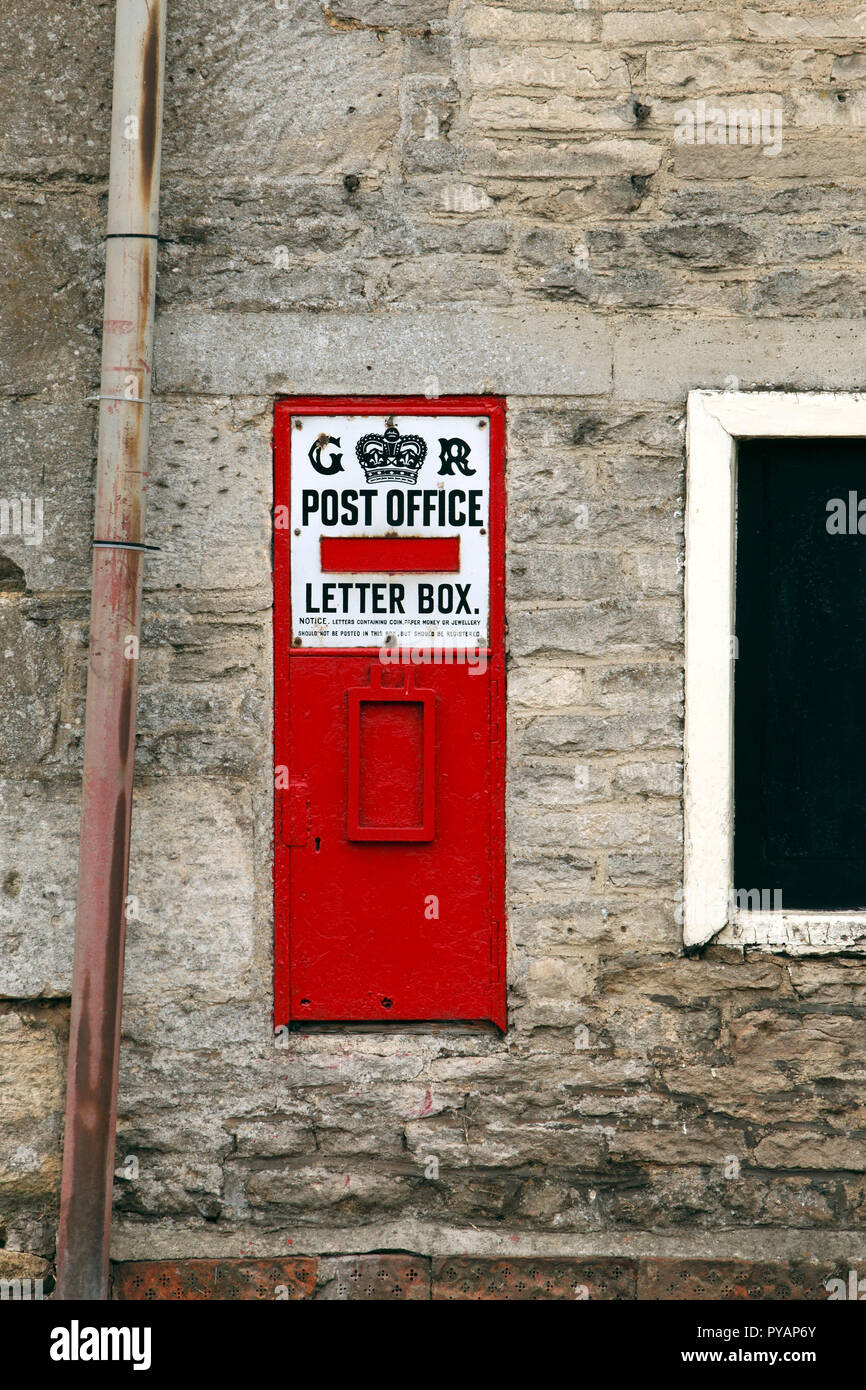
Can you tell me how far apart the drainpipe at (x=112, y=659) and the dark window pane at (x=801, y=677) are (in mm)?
1590

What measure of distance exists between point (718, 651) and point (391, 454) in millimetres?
997

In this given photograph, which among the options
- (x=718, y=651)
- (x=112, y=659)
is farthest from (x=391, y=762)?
(x=718, y=651)

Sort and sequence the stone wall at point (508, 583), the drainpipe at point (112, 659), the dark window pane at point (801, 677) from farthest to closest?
the dark window pane at point (801, 677)
the stone wall at point (508, 583)
the drainpipe at point (112, 659)

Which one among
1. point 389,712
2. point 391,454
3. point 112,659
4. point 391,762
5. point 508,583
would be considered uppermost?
point 391,454

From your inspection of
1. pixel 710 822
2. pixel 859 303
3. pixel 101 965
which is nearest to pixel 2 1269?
pixel 101 965

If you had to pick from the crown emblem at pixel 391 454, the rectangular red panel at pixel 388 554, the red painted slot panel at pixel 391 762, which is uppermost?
the crown emblem at pixel 391 454

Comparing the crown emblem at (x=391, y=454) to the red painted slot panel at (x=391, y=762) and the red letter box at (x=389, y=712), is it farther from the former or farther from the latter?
the red painted slot panel at (x=391, y=762)

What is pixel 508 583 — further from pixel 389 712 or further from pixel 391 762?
pixel 391 762

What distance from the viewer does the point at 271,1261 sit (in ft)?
9.70

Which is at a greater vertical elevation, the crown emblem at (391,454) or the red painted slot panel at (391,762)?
the crown emblem at (391,454)

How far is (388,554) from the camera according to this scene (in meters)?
3.00

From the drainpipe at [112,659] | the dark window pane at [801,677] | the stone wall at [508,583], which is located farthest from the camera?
the dark window pane at [801,677]

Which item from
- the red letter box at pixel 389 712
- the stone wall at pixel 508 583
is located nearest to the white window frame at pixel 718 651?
the stone wall at pixel 508 583

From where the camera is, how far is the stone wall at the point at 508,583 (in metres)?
2.94
